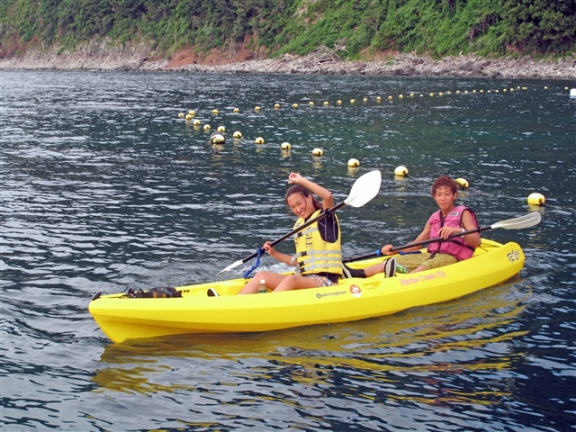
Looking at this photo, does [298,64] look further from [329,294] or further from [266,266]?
[329,294]

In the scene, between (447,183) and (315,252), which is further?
(447,183)

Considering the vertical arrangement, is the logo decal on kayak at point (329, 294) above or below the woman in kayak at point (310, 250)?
below

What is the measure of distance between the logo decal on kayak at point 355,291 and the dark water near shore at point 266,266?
329 millimetres

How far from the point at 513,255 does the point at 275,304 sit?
342 cm

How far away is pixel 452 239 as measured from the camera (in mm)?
8773

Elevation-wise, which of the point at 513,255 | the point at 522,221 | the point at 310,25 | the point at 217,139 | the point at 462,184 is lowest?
the point at 513,255

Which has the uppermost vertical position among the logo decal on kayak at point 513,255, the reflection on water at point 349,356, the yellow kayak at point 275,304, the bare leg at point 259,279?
the logo decal on kayak at point 513,255

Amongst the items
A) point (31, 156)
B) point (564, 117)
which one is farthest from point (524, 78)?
point (31, 156)

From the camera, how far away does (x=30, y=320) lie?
7.56 m

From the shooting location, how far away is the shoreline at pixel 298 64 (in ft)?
144

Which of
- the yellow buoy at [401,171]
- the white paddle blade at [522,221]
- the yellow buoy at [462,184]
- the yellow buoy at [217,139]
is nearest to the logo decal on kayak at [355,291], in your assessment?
the white paddle blade at [522,221]

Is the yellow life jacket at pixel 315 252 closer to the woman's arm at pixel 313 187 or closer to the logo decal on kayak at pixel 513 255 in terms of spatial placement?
the woman's arm at pixel 313 187

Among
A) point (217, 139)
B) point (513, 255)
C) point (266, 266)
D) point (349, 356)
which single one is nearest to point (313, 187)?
point (349, 356)

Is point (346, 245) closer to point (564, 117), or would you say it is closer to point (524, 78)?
→ point (564, 117)
